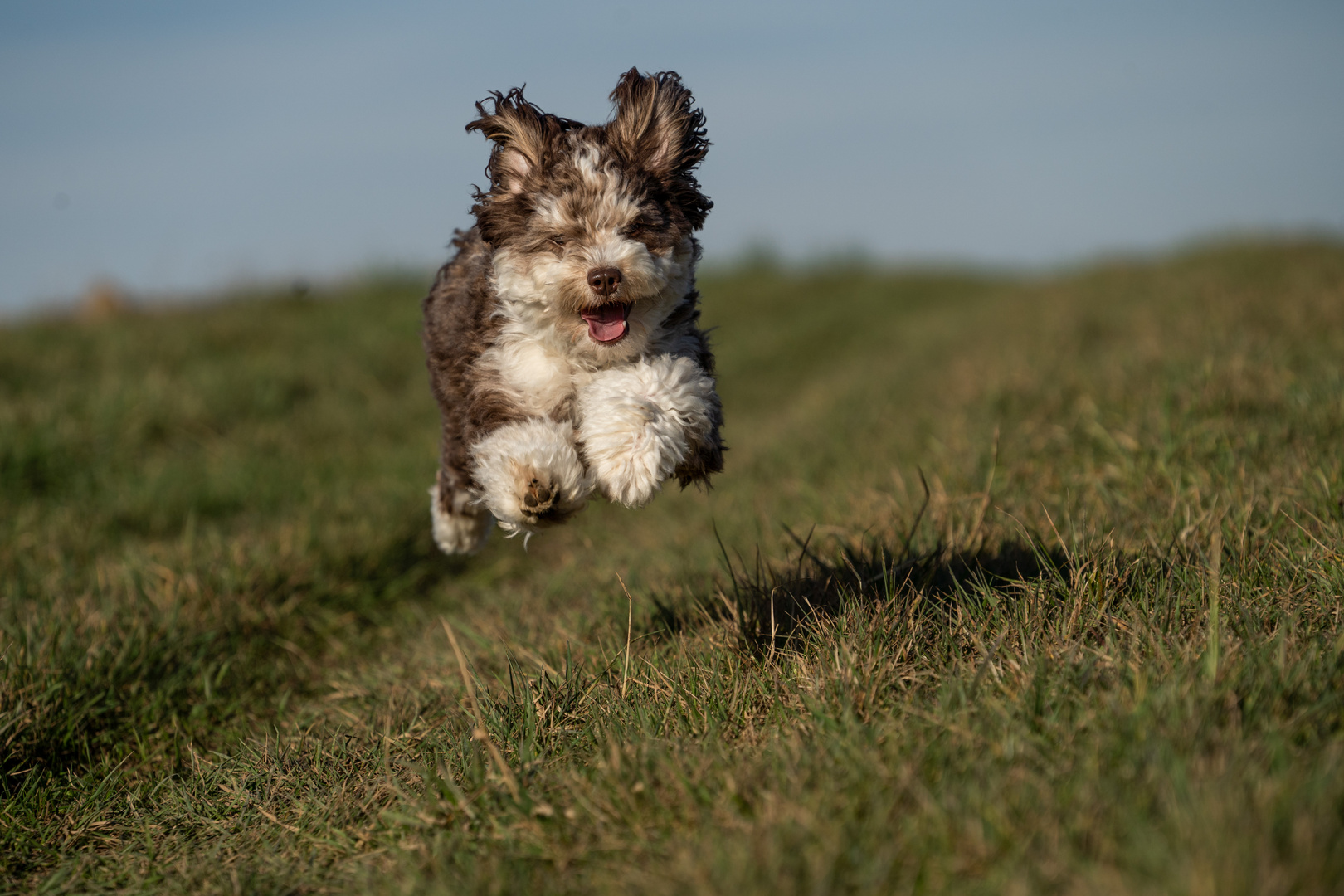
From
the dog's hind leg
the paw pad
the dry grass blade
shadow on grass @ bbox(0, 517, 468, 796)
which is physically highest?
the paw pad

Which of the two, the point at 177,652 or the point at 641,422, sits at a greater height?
the point at 641,422

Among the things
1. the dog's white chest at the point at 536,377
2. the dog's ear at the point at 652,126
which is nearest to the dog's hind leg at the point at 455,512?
the dog's white chest at the point at 536,377

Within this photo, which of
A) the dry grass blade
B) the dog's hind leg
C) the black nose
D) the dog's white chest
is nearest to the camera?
the dry grass blade

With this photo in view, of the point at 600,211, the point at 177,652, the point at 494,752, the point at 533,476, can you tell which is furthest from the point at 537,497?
the point at 177,652

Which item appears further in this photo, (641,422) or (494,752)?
(641,422)

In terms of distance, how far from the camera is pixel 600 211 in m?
3.24

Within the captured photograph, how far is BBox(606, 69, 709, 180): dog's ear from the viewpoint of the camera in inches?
136

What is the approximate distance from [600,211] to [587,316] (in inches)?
13.6

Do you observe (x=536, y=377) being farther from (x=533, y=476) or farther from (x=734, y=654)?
(x=734, y=654)

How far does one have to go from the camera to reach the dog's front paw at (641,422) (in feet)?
9.74

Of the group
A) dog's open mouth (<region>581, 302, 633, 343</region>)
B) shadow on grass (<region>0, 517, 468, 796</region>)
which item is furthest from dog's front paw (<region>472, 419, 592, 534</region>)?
shadow on grass (<region>0, 517, 468, 796</region>)

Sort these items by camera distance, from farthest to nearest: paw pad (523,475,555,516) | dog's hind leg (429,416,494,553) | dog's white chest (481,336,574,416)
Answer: dog's hind leg (429,416,494,553)
dog's white chest (481,336,574,416)
paw pad (523,475,555,516)

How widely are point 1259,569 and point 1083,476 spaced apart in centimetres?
141

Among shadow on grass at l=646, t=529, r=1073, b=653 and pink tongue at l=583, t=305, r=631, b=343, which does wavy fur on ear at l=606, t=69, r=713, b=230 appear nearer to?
pink tongue at l=583, t=305, r=631, b=343
